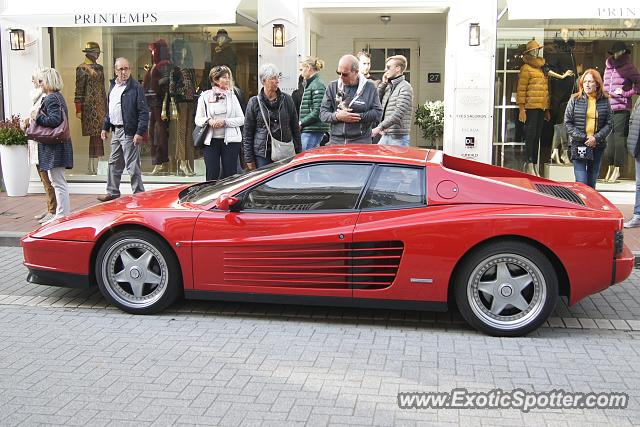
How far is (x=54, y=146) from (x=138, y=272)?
3.88m

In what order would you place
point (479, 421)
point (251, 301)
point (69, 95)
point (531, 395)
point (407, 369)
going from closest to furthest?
point (479, 421)
point (531, 395)
point (407, 369)
point (251, 301)
point (69, 95)

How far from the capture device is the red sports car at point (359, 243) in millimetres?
5316

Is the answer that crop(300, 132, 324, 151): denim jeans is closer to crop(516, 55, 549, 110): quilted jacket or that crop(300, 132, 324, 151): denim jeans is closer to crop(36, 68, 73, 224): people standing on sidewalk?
crop(36, 68, 73, 224): people standing on sidewalk

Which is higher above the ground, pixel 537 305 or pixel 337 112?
pixel 337 112

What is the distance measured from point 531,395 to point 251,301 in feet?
7.54

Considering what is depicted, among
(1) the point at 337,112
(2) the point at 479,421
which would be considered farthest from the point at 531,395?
(1) the point at 337,112

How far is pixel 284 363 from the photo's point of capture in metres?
4.91

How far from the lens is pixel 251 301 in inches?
227

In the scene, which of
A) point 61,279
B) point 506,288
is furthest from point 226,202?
point 506,288

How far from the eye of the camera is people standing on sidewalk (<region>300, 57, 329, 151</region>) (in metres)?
9.32

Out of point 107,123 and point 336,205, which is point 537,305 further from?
point 107,123

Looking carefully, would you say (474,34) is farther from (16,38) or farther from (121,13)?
(16,38)

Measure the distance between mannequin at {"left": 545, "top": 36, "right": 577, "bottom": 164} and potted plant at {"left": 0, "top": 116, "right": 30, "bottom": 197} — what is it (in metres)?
8.33

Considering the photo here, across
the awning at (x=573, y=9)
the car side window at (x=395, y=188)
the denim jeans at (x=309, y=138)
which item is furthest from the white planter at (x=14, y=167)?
the car side window at (x=395, y=188)
